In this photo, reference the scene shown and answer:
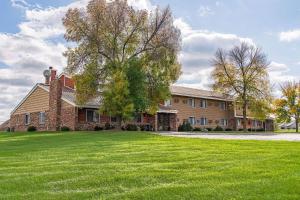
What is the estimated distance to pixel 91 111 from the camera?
38.9 meters

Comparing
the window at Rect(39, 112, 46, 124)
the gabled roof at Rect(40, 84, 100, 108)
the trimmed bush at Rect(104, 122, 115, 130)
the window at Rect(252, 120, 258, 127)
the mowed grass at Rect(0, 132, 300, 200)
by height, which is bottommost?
the mowed grass at Rect(0, 132, 300, 200)

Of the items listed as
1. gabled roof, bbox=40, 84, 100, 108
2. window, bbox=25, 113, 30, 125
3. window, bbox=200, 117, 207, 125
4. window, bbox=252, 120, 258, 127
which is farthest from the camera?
window, bbox=252, 120, 258, 127

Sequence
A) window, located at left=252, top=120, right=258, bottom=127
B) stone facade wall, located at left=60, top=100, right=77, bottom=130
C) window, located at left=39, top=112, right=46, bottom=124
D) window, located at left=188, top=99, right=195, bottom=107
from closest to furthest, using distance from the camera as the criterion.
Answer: stone facade wall, located at left=60, top=100, right=77, bottom=130 → window, located at left=39, top=112, right=46, bottom=124 → window, located at left=188, top=99, right=195, bottom=107 → window, located at left=252, top=120, right=258, bottom=127

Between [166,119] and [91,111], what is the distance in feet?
34.8

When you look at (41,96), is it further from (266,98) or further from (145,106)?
(266,98)

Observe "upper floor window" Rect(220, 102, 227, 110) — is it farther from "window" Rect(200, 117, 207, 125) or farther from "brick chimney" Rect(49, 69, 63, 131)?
"brick chimney" Rect(49, 69, 63, 131)

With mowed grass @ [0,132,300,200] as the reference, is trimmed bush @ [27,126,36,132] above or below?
above

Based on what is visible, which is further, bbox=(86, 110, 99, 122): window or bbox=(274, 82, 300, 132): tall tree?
bbox=(274, 82, 300, 132): tall tree

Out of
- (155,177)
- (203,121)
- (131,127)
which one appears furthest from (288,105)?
(155,177)

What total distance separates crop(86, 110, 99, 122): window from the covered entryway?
815 centimetres

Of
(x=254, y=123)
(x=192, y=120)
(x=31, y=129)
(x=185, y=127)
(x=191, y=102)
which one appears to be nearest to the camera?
(x=31, y=129)

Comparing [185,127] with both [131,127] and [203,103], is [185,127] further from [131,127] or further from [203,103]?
[131,127]

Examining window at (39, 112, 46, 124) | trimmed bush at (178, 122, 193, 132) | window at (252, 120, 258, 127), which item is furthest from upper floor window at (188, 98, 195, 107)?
window at (39, 112, 46, 124)

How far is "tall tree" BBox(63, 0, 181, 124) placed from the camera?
111 feet
